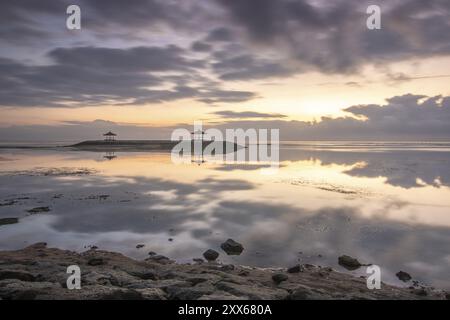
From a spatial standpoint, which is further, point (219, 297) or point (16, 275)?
point (16, 275)

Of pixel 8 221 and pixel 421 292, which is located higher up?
pixel 8 221

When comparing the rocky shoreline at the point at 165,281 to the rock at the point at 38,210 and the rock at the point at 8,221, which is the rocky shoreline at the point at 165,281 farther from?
the rock at the point at 38,210

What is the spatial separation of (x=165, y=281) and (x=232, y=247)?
5.07m

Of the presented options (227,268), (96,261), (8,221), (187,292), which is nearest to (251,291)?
(187,292)

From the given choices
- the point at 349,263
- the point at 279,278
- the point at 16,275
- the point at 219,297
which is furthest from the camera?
the point at 349,263

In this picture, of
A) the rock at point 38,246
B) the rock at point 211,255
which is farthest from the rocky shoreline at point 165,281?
the rock at point 38,246

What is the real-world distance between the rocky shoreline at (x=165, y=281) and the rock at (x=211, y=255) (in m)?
0.52

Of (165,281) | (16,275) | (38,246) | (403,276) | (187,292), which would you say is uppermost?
(16,275)

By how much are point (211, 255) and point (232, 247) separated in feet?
3.82

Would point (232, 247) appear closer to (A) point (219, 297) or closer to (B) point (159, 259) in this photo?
(B) point (159, 259)

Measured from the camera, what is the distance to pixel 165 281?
9.95 m

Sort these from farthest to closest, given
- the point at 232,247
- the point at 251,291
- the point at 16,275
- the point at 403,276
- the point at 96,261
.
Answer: the point at 232,247 → the point at 96,261 → the point at 403,276 → the point at 16,275 → the point at 251,291

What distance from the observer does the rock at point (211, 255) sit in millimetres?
13747
